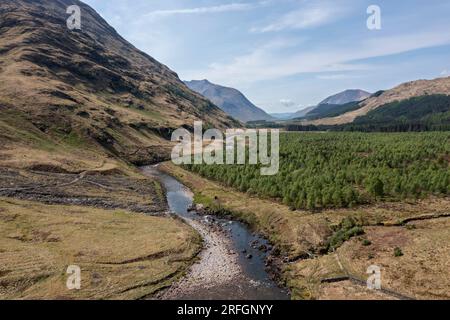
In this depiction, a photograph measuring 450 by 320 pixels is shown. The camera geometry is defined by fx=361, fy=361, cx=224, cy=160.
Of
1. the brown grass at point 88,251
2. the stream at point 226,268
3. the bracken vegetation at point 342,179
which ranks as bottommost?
the stream at point 226,268

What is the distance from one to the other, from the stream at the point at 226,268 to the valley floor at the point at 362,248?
125 inches

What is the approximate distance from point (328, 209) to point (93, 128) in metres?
131

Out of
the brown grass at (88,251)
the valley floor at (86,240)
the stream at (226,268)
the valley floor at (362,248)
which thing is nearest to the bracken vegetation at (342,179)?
the valley floor at (362,248)

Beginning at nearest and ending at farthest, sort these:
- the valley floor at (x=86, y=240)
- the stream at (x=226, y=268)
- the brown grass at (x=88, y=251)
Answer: the brown grass at (x=88, y=251), the valley floor at (x=86, y=240), the stream at (x=226, y=268)

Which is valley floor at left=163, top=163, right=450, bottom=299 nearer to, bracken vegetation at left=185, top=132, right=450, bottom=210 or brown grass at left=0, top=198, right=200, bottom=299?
bracken vegetation at left=185, top=132, right=450, bottom=210

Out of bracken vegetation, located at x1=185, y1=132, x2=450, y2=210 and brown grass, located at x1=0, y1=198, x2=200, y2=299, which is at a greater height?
bracken vegetation, located at x1=185, y1=132, x2=450, y2=210

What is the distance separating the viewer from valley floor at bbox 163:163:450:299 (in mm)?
51594

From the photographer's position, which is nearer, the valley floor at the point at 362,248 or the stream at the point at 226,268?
the valley floor at the point at 362,248

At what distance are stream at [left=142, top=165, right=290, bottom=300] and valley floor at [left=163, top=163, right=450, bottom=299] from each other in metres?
3.18

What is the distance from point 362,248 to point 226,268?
950 inches

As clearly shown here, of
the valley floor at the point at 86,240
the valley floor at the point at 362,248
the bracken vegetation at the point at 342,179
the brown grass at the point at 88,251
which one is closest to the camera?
the valley floor at the point at 362,248

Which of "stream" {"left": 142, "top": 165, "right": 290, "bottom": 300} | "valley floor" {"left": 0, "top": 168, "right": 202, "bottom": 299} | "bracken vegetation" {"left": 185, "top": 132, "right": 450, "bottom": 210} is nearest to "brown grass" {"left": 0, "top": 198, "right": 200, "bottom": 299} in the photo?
"valley floor" {"left": 0, "top": 168, "right": 202, "bottom": 299}

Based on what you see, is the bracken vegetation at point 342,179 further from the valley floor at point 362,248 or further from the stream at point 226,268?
the stream at point 226,268

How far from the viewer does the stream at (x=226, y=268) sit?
5362cm
